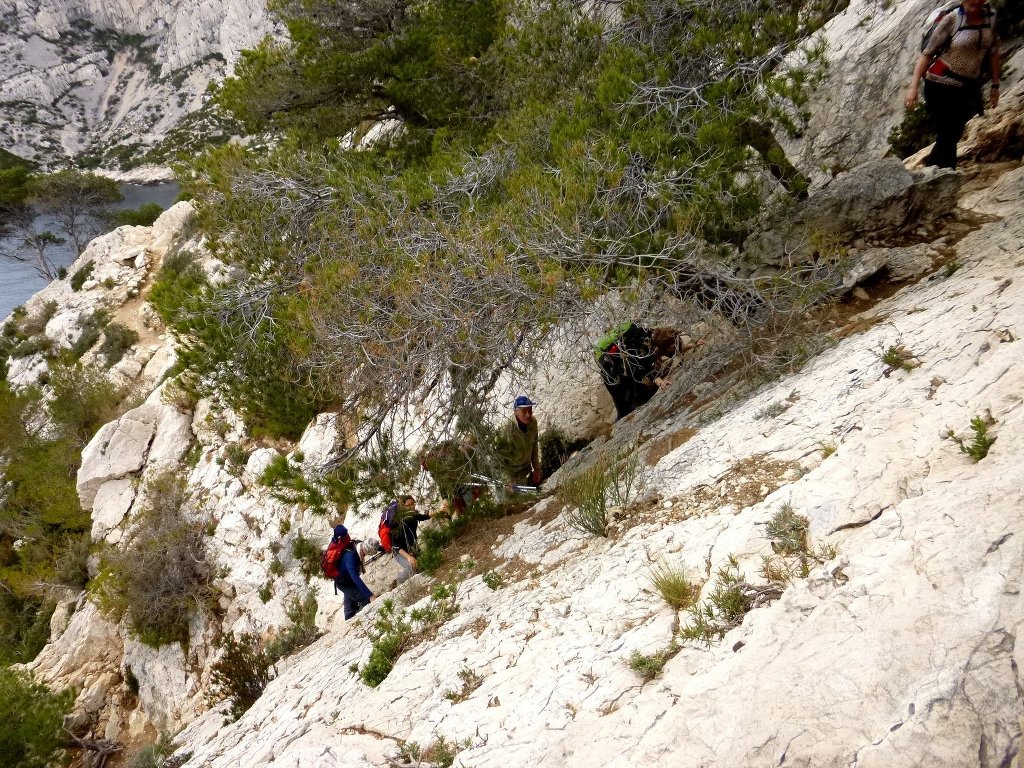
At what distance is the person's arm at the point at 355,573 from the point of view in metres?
6.59

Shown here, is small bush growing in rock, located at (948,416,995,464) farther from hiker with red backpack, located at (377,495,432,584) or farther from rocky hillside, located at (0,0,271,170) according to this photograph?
rocky hillside, located at (0,0,271,170)

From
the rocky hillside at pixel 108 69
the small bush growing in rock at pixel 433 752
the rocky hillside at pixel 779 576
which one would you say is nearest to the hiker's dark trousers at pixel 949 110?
the rocky hillside at pixel 779 576

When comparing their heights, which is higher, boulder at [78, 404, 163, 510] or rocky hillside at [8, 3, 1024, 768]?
boulder at [78, 404, 163, 510]

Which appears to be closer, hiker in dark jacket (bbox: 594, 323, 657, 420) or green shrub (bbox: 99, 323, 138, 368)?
hiker in dark jacket (bbox: 594, 323, 657, 420)

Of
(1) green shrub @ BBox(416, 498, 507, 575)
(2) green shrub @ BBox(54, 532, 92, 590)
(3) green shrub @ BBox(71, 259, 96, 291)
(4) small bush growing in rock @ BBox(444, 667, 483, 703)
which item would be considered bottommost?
(1) green shrub @ BBox(416, 498, 507, 575)

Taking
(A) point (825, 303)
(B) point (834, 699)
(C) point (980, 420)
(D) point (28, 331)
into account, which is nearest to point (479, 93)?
(A) point (825, 303)

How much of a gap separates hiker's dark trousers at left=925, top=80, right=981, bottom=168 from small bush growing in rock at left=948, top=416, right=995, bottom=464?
370 cm

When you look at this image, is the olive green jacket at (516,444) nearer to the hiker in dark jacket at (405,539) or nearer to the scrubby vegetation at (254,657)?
the hiker in dark jacket at (405,539)

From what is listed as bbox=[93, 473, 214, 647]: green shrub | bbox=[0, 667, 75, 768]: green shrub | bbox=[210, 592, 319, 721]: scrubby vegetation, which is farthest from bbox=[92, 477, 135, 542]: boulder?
bbox=[210, 592, 319, 721]: scrubby vegetation

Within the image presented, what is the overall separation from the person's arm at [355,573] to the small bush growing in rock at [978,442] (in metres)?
6.11

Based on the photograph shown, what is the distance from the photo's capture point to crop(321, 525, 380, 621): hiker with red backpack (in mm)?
6570

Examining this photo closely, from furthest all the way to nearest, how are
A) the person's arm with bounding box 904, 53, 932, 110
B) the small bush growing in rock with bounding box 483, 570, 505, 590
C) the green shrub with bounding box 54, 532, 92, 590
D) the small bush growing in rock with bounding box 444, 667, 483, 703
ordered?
the green shrub with bounding box 54, 532, 92, 590 → the person's arm with bounding box 904, 53, 932, 110 → the small bush growing in rock with bounding box 483, 570, 505, 590 → the small bush growing in rock with bounding box 444, 667, 483, 703

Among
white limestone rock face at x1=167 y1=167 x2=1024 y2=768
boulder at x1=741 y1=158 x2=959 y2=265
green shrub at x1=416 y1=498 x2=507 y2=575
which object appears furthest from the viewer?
green shrub at x1=416 y1=498 x2=507 y2=575

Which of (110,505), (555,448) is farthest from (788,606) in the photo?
(110,505)
